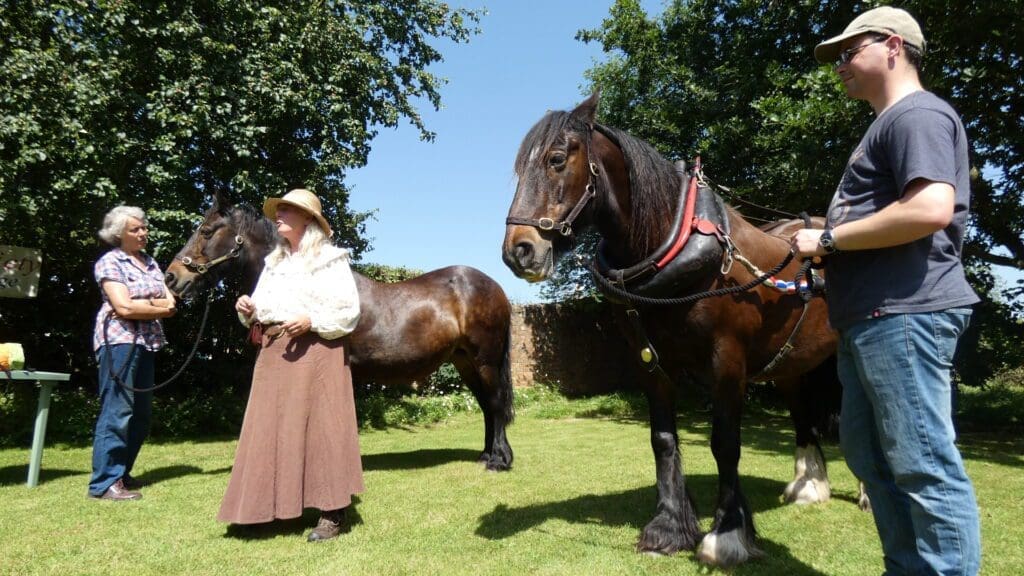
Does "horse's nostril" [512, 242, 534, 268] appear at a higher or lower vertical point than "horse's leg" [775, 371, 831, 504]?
higher

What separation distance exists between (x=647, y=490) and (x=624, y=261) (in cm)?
245

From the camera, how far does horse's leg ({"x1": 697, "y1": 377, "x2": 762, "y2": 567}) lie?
9.29 feet

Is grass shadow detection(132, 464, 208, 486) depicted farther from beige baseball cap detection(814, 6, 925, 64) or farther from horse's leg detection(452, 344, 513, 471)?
beige baseball cap detection(814, 6, 925, 64)

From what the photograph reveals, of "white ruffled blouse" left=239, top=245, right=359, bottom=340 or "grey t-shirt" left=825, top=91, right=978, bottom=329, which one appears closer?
"grey t-shirt" left=825, top=91, right=978, bottom=329

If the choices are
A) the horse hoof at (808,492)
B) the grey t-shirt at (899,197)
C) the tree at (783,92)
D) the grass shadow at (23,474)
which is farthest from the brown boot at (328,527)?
the tree at (783,92)

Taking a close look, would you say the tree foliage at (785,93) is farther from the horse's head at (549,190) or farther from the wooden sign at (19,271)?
the wooden sign at (19,271)

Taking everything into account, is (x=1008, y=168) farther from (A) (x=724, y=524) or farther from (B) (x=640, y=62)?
(A) (x=724, y=524)

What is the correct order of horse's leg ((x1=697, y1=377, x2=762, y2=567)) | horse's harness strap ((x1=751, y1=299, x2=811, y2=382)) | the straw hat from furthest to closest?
1. the straw hat
2. horse's harness strap ((x1=751, y1=299, x2=811, y2=382))
3. horse's leg ((x1=697, y1=377, x2=762, y2=567))

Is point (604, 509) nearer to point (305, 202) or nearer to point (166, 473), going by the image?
point (305, 202)

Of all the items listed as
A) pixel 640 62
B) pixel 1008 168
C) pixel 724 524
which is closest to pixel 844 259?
pixel 724 524

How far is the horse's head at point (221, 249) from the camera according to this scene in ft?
16.1

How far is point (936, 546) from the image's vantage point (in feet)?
5.65

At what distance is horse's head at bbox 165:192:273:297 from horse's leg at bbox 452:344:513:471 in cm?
219

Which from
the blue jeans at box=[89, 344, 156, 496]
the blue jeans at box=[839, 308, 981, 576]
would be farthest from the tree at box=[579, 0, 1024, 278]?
the blue jeans at box=[89, 344, 156, 496]
